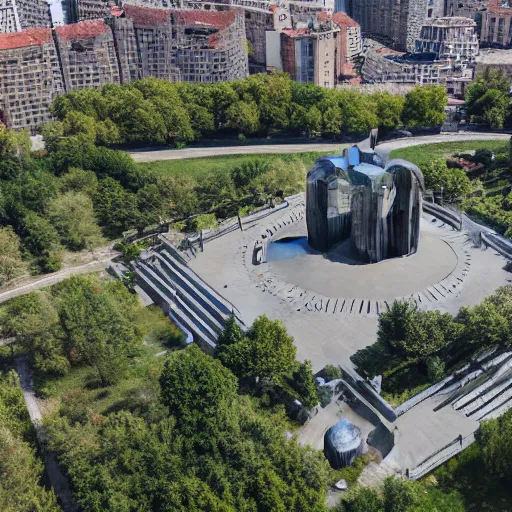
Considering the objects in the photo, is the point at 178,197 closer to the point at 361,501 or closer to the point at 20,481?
the point at 20,481

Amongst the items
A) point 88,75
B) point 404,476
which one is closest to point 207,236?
point 404,476

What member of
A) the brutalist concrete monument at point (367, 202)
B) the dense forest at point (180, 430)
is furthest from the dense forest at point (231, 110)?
the dense forest at point (180, 430)

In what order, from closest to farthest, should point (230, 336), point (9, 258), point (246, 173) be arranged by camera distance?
point (230, 336) < point (9, 258) < point (246, 173)

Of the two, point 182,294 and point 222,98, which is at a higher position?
point 222,98

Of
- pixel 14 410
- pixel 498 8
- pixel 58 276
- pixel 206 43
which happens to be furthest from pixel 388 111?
pixel 14 410

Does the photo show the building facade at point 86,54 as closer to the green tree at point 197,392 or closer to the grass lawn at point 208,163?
the grass lawn at point 208,163

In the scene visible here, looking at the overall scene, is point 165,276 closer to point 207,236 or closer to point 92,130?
point 207,236

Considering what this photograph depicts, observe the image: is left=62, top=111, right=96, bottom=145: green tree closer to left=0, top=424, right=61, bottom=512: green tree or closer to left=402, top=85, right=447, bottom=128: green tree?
left=402, top=85, right=447, bottom=128: green tree

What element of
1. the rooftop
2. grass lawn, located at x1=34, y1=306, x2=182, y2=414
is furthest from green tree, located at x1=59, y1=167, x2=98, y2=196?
the rooftop
